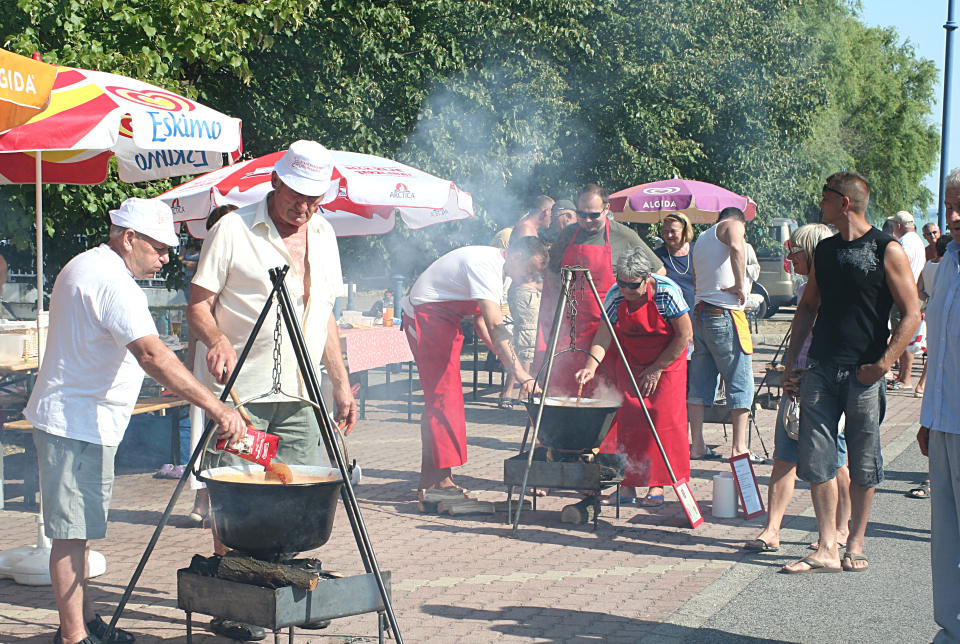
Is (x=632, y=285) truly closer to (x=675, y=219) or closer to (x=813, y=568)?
(x=813, y=568)

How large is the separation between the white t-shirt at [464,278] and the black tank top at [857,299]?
2.14m

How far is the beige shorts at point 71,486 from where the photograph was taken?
140 inches

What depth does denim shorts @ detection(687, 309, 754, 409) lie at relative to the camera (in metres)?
7.19

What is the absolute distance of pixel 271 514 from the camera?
11.0 feet

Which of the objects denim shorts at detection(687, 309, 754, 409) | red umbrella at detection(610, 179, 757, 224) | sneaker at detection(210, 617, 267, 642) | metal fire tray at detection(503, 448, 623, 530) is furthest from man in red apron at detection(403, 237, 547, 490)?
red umbrella at detection(610, 179, 757, 224)

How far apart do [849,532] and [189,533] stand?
3729 millimetres

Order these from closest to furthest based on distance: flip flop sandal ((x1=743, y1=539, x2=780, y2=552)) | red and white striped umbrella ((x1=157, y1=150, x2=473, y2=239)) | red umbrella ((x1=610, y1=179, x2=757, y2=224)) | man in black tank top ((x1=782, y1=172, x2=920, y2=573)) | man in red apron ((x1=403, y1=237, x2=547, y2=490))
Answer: man in black tank top ((x1=782, y1=172, x2=920, y2=573)) → flip flop sandal ((x1=743, y1=539, x2=780, y2=552)) → man in red apron ((x1=403, y1=237, x2=547, y2=490)) → red and white striped umbrella ((x1=157, y1=150, x2=473, y2=239)) → red umbrella ((x1=610, y1=179, x2=757, y2=224))

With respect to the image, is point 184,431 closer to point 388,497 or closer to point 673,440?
point 388,497

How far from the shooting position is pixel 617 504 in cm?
607

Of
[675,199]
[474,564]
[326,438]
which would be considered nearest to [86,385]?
[326,438]

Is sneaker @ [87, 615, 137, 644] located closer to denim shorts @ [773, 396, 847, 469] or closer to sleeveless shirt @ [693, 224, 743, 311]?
denim shorts @ [773, 396, 847, 469]

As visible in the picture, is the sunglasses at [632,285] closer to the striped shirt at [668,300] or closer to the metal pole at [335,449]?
the striped shirt at [668,300]

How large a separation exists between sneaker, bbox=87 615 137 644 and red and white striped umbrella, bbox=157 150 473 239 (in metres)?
4.02

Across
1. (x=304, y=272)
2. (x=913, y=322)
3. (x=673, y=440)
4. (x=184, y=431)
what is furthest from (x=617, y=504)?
(x=184, y=431)
